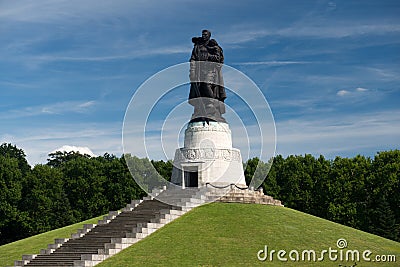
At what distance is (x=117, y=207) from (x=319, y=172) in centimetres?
2157

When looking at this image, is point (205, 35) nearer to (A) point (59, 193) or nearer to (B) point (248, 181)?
(B) point (248, 181)

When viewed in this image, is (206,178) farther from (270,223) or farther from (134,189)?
(134,189)

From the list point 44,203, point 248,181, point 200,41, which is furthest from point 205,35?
point 44,203

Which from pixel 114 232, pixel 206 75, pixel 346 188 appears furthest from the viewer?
pixel 346 188

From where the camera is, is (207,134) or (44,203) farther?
(44,203)

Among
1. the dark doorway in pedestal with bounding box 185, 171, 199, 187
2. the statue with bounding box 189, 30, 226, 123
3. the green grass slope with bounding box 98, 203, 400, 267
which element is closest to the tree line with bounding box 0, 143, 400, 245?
the statue with bounding box 189, 30, 226, 123

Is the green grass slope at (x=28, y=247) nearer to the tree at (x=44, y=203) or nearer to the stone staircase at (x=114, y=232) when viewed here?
the stone staircase at (x=114, y=232)

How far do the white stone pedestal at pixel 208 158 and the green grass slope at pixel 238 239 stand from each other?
13.2ft

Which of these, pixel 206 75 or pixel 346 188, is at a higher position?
pixel 206 75

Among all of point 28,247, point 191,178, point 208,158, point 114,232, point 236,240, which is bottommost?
point 28,247

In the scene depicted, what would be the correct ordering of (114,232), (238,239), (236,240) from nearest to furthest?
(236,240) < (238,239) < (114,232)

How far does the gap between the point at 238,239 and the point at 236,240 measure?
0.25 metres

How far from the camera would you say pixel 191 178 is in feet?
154

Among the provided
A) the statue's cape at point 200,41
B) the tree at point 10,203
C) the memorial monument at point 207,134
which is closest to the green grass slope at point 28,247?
the memorial monument at point 207,134
